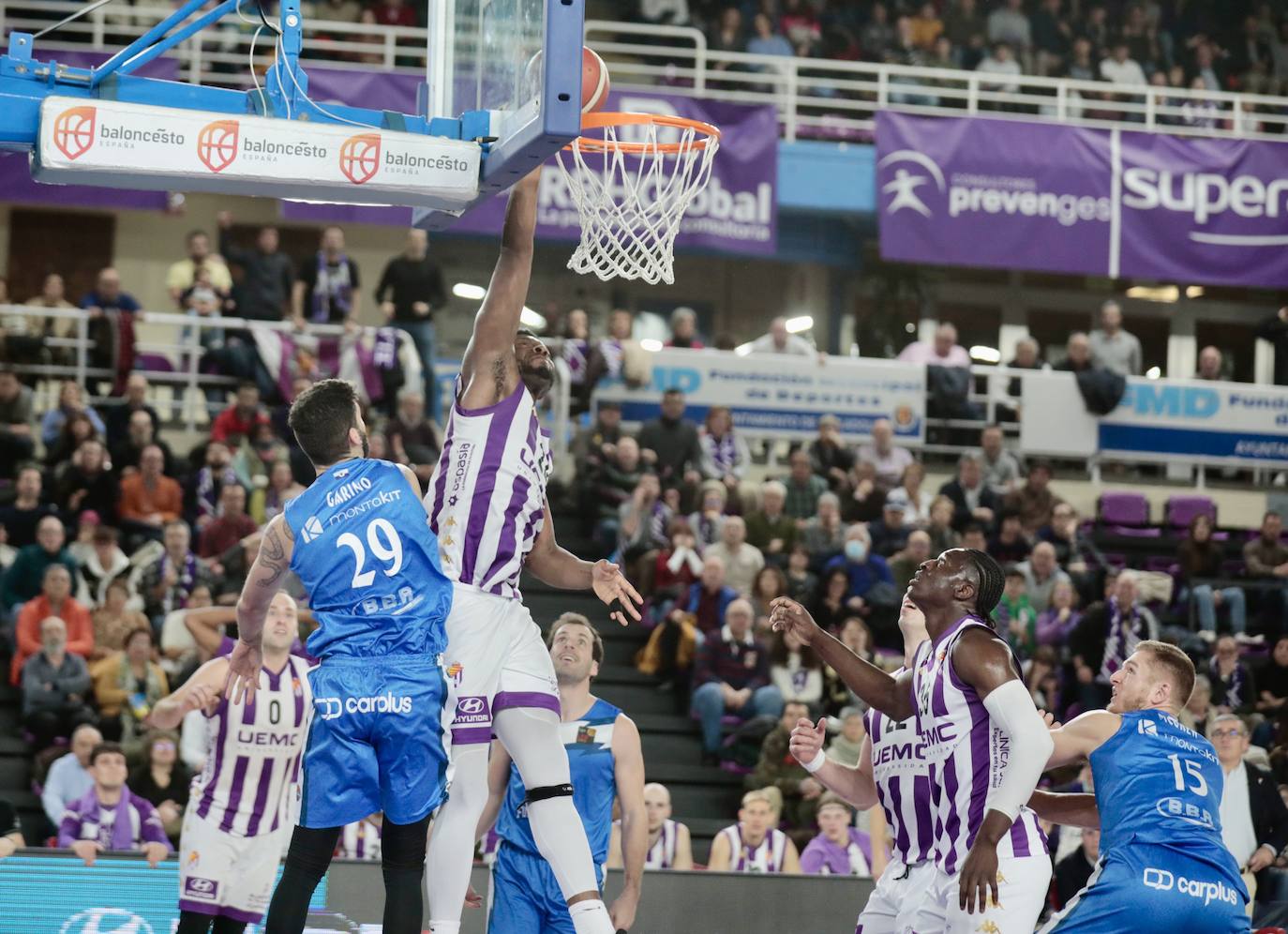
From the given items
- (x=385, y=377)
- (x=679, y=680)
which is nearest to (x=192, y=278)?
(x=385, y=377)

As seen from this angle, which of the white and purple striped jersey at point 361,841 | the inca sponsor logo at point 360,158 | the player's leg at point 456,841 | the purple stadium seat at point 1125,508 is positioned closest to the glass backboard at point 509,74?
the inca sponsor logo at point 360,158

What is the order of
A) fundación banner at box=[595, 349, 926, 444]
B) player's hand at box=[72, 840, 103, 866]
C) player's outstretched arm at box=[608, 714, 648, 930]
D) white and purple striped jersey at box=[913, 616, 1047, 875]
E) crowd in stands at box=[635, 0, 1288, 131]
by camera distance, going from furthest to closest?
1. crowd in stands at box=[635, 0, 1288, 131]
2. fundación banner at box=[595, 349, 926, 444]
3. player's hand at box=[72, 840, 103, 866]
4. player's outstretched arm at box=[608, 714, 648, 930]
5. white and purple striped jersey at box=[913, 616, 1047, 875]

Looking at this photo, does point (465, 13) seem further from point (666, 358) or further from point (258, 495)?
point (666, 358)

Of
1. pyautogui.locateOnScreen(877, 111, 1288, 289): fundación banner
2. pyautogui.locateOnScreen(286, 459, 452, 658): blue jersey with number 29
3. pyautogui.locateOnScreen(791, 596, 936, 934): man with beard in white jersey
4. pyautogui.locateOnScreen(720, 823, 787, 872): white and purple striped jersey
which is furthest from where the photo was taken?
pyautogui.locateOnScreen(877, 111, 1288, 289): fundación banner

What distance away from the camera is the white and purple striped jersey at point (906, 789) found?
6.22m

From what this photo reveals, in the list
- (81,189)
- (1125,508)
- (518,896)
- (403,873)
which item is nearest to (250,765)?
(518,896)

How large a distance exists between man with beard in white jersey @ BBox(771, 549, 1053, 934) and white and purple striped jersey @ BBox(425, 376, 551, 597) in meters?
1.07

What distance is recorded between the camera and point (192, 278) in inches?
699

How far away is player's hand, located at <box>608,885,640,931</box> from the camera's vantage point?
699 centimetres

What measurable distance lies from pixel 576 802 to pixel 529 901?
0.47 meters

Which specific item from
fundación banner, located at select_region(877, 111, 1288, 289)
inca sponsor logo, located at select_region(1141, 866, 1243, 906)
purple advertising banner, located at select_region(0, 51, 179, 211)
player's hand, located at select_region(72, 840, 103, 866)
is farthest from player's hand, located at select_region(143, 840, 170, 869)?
fundación banner, located at select_region(877, 111, 1288, 289)

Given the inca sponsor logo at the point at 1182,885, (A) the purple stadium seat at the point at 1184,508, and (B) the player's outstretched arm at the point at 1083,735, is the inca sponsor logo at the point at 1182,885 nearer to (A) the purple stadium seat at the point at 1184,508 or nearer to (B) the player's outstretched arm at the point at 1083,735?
(B) the player's outstretched arm at the point at 1083,735

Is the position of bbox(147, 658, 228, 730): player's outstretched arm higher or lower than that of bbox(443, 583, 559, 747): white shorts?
lower

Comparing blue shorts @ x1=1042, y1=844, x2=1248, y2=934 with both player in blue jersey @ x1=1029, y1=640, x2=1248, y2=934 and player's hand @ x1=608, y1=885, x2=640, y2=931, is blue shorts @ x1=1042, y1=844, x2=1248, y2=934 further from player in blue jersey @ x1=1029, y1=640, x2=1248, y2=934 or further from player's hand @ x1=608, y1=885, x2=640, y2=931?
player's hand @ x1=608, y1=885, x2=640, y2=931
